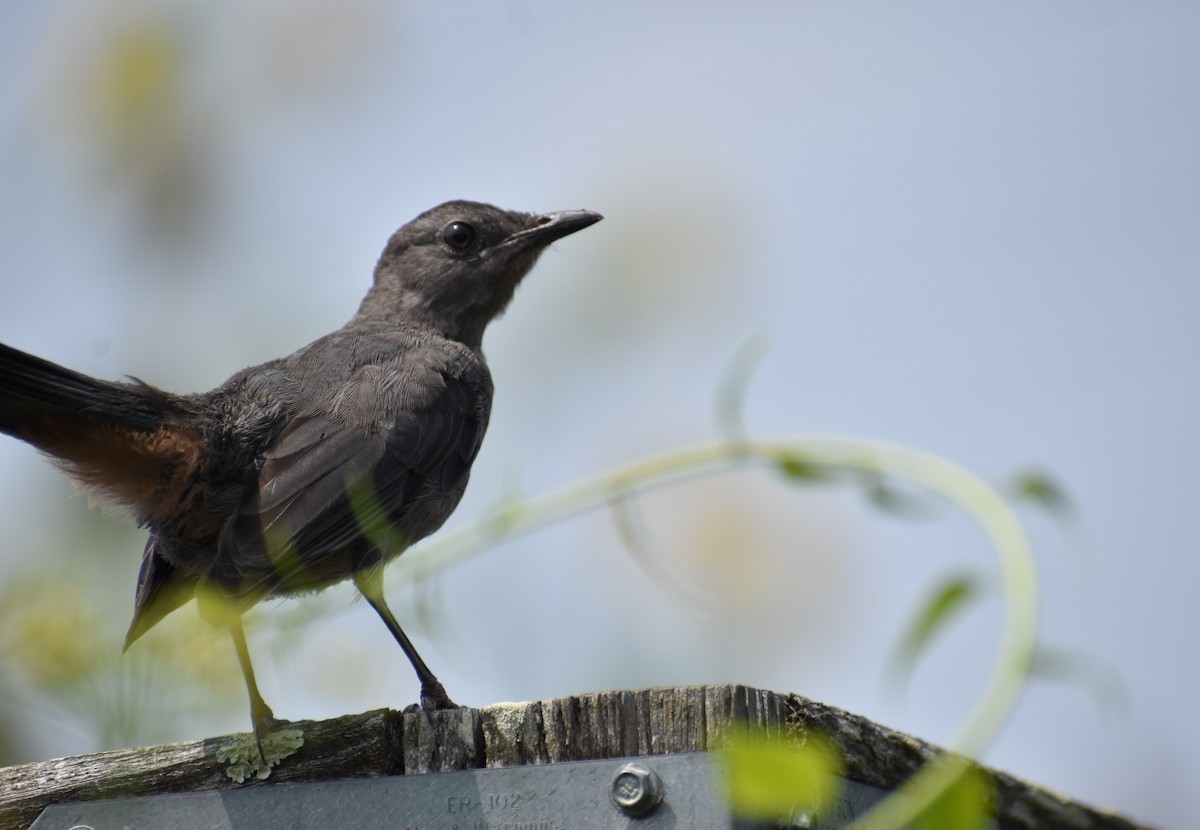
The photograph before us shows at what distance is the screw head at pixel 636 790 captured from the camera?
2.28 metres

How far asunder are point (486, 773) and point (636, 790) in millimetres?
335

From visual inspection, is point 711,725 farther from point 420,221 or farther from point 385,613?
point 420,221

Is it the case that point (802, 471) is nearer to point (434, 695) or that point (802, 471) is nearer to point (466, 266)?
point (434, 695)

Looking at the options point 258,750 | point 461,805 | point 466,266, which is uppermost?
point 466,266

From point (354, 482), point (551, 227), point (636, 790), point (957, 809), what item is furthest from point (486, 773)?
point (551, 227)

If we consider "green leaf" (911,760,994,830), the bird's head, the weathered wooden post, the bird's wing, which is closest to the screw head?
the weathered wooden post

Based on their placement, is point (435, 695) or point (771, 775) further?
point (435, 695)

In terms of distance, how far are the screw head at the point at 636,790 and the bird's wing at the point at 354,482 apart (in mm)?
1343

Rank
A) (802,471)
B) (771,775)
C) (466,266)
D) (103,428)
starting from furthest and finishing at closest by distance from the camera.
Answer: (466,266) → (103,428) → (802,471) → (771,775)

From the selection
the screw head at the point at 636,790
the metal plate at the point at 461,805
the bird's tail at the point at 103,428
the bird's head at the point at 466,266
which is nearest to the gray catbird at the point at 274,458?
the bird's tail at the point at 103,428

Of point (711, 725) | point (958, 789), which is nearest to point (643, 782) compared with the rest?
point (711, 725)

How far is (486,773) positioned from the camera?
2.46 meters

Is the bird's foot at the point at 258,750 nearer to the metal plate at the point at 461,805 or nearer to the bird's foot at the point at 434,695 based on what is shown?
the metal plate at the point at 461,805

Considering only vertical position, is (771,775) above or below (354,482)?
above
